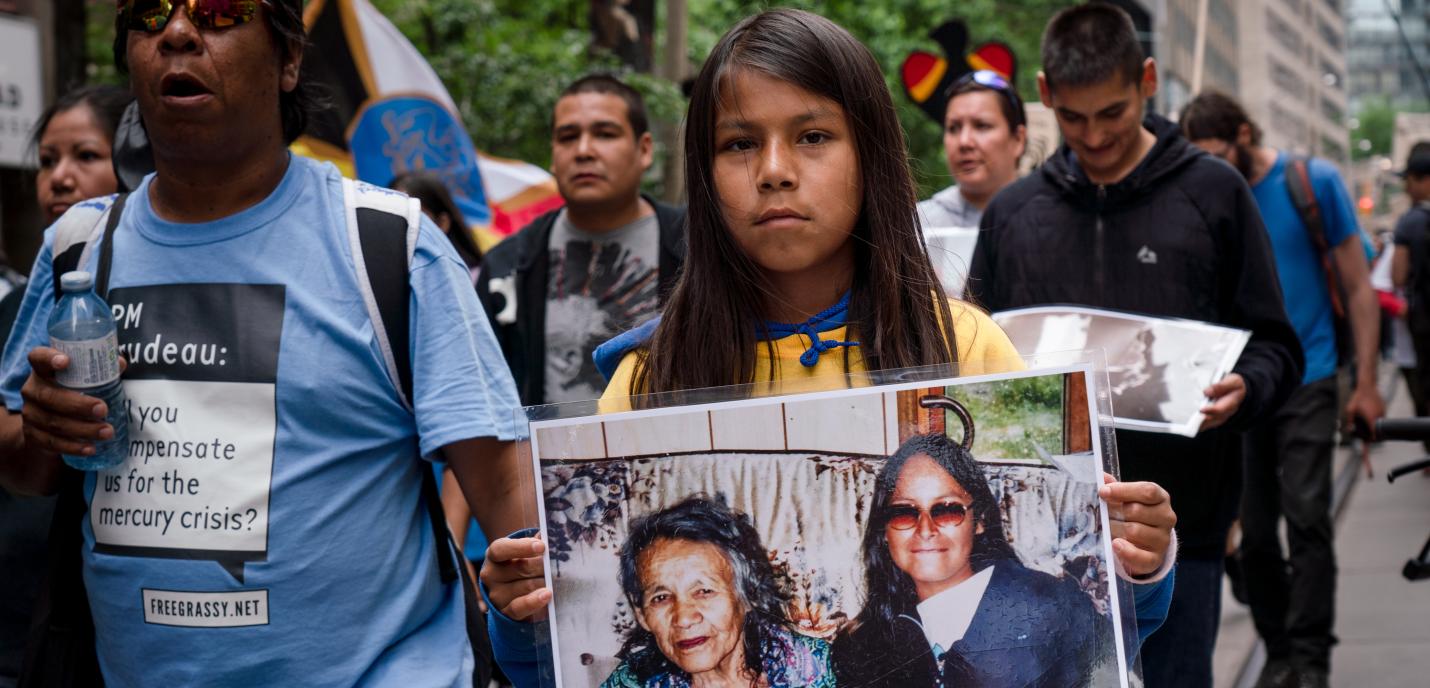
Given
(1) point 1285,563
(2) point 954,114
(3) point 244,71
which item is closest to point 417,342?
(3) point 244,71

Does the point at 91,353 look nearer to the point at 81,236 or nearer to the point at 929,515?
the point at 81,236

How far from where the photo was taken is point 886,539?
6.23 ft

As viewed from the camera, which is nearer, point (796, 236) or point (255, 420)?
point (796, 236)

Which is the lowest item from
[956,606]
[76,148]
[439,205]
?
[956,606]

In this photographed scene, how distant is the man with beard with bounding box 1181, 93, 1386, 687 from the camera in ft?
20.9

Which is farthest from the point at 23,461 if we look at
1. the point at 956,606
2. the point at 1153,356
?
the point at 1153,356

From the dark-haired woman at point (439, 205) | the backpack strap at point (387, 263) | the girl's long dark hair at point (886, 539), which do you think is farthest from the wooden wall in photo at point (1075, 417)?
→ the dark-haired woman at point (439, 205)

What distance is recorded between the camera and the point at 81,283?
2447 millimetres

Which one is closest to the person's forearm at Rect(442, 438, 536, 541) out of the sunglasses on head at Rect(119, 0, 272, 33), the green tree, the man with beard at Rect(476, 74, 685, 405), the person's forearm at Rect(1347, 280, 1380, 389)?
the sunglasses on head at Rect(119, 0, 272, 33)

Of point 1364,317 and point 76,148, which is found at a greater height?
point 76,148

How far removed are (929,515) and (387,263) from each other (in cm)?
118

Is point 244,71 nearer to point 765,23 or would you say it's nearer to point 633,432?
point 765,23

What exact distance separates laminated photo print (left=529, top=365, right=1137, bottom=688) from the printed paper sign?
80cm

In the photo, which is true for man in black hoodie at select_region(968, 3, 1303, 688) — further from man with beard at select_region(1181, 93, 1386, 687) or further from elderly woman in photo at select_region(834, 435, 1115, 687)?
man with beard at select_region(1181, 93, 1386, 687)
